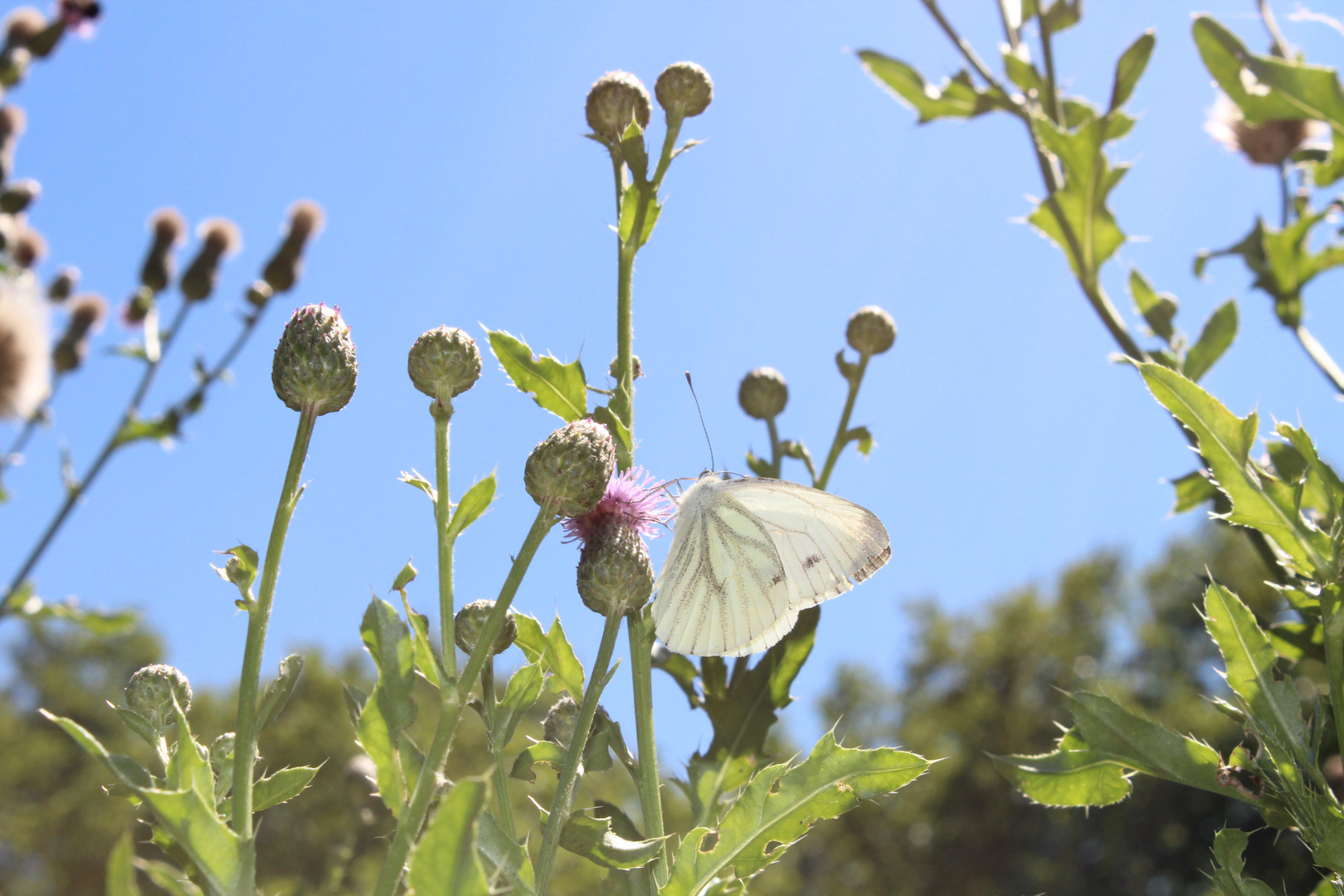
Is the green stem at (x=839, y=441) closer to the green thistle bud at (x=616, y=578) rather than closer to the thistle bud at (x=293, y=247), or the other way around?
the green thistle bud at (x=616, y=578)

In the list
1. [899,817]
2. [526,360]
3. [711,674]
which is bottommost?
[899,817]

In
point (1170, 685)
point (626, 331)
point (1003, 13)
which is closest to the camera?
point (626, 331)

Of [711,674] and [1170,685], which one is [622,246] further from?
[1170,685]

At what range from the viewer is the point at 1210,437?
1559mm

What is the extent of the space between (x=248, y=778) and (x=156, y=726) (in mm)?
377

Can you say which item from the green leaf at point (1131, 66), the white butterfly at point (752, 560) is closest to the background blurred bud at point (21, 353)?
the white butterfly at point (752, 560)

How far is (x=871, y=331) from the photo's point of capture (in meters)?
2.48

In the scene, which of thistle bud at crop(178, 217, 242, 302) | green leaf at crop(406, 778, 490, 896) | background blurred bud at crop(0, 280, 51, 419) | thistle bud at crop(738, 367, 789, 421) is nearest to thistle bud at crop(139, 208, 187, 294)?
thistle bud at crop(178, 217, 242, 302)

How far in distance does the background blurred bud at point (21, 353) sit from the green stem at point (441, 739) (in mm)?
4703

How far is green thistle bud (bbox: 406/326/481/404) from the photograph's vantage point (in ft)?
4.65

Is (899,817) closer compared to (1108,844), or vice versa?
(1108,844)

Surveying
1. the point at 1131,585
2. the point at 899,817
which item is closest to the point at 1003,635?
the point at 1131,585

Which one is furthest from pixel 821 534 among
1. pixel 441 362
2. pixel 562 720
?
pixel 441 362

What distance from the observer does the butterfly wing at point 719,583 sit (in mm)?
1791
